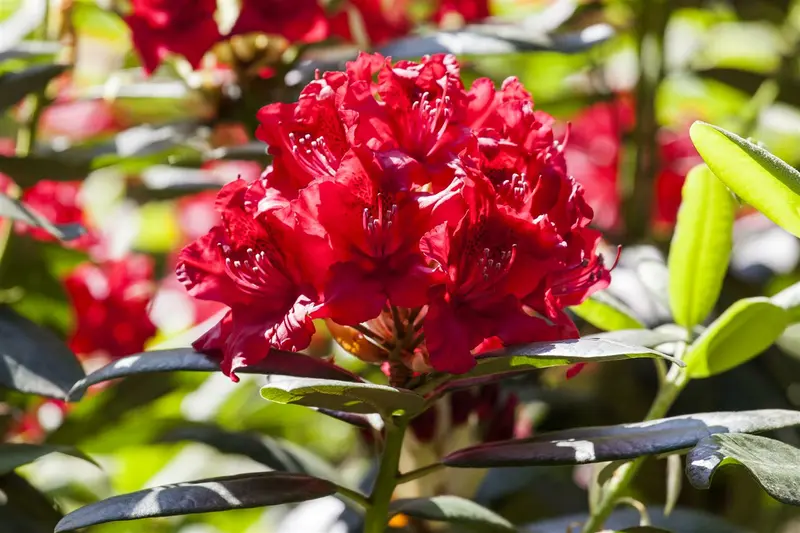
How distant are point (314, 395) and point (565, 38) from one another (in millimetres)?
595

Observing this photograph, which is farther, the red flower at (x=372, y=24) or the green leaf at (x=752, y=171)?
the red flower at (x=372, y=24)

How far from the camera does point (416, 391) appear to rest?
0.67 meters

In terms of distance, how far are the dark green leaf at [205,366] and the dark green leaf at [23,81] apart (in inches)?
15.8

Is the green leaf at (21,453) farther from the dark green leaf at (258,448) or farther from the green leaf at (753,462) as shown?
the green leaf at (753,462)

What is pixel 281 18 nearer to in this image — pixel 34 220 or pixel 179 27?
pixel 179 27

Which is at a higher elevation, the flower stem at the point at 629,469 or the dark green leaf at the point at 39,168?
the dark green leaf at the point at 39,168

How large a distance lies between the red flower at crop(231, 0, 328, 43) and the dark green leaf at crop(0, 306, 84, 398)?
1.17ft

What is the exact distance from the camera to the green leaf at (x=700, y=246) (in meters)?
0.74

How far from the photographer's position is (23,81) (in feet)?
3.18

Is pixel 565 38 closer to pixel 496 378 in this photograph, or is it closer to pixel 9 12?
pixel 496 378

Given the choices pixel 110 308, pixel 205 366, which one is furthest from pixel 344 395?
pixel 110 308

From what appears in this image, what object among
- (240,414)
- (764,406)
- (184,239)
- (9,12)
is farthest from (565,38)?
(184,239)

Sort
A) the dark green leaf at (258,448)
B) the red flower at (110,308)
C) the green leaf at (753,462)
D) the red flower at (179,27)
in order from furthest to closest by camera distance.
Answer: the red flower at (110,308)
the red flower at (179,27)
the dark green leaf at (258,448)
the green leaf at (753,462)

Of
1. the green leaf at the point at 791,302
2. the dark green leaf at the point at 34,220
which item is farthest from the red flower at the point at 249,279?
the green leaf at the point at 791,302
